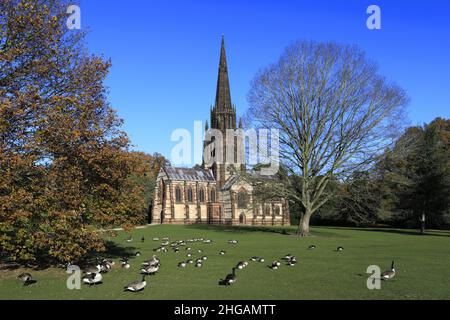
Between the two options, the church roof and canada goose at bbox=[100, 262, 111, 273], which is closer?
canada goose at bbox=[100, 262, 111, 273]

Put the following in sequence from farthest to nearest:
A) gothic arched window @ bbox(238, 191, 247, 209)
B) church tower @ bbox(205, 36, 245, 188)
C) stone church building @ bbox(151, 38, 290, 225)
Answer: church tower @ bbox(205, 36, 245, 188)
stone church building @ bbox(151, 38, 290, 225)
gothic arched window @ bbox(238, 191, 247, 209)

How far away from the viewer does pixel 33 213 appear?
17188 mm

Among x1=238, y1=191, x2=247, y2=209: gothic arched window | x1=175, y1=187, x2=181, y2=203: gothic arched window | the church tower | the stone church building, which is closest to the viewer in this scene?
x1=238, y1=191, x2=247, y2=209: gothic arched window

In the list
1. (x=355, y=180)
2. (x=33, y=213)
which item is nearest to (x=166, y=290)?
(x=33, y=213)

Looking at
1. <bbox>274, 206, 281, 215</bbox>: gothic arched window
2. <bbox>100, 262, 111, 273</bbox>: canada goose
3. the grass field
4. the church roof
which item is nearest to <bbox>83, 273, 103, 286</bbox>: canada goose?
the grass field

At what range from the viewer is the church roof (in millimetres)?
90250

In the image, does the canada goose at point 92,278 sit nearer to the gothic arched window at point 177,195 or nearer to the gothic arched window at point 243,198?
the gothic arched window at point 243,198

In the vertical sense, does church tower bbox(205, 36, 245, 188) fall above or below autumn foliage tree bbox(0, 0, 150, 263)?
above

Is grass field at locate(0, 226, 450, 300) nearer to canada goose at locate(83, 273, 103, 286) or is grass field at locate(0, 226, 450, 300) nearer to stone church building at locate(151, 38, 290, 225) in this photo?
canada goose at locate(83, 273, 103, 286)

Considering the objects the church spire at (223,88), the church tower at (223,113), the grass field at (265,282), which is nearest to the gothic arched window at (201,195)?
the church tower at (223,113)

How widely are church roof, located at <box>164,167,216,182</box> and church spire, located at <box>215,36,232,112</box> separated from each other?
13948 millimetres

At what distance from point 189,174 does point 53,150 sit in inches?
2974
